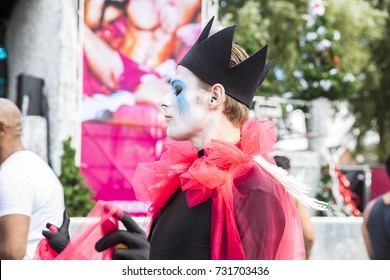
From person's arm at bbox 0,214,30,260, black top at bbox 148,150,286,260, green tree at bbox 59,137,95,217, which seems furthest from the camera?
green tree at bbox 59,137,95,217

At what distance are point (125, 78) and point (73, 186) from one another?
1093mm

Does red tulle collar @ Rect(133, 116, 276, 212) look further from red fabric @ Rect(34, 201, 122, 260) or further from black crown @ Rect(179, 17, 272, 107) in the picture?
red fabric @ Rect(34, 201, 122, 260)

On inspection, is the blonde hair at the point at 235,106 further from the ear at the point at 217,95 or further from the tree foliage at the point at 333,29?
the tree foliage at the point at 333,29

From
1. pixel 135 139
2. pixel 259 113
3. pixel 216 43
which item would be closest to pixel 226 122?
pixel 216 43

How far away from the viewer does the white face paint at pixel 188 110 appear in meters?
1.58

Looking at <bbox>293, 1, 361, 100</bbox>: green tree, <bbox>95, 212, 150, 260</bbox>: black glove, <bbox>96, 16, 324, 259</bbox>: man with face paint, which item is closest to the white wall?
<bbox>96, 16, 324, 259</bbox>: man with face paint

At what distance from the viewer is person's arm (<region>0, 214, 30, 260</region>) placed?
A: 81.7 inches

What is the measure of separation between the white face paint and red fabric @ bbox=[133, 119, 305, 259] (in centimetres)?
6

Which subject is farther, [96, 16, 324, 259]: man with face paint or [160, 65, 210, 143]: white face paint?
[160, 65, 210, 143]: white face paint

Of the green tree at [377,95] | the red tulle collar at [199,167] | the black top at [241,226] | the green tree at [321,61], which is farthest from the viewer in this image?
the green tree at [377,95]

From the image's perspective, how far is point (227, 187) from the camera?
148 cm

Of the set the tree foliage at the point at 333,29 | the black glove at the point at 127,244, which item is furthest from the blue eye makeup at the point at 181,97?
the tree foliage at the point at 333,29
